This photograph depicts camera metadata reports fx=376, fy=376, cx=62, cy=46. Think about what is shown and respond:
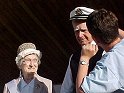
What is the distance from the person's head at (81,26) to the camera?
269cm

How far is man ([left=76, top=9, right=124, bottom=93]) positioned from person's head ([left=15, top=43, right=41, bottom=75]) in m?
1.46

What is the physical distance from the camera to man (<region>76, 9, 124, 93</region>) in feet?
6.54

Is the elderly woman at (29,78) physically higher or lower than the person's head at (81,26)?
lower

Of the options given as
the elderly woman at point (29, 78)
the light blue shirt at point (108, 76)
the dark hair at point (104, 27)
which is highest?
the dark hair at point (104, 27)

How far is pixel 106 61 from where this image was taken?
205 cm

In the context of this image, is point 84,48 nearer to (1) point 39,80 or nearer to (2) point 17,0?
(1) point 39,80

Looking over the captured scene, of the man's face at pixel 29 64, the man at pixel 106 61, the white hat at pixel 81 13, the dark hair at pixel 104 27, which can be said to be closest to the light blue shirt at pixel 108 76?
the man at pixel 106 61

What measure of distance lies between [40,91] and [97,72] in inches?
65.3

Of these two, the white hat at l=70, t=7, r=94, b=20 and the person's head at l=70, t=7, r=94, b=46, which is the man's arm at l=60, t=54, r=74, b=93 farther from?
the white hat at l=70, t=7, r=94, b=20

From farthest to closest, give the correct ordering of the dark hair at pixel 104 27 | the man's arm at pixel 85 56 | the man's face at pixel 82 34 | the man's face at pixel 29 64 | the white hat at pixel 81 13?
the man's face at pixel 29 64 → the white hat at pixel 81 13 → the man's face at pixel 82 34 → the man's arm at pixel 85 56 → the dark hair at pixel 104 27

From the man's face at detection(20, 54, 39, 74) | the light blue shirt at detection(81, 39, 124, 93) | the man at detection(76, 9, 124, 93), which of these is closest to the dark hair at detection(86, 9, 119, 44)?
the man at detection(76, 9, 124, 93)

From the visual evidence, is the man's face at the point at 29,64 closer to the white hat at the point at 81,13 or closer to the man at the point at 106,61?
the white hat at the point at 81,13

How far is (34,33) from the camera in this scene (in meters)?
5.48

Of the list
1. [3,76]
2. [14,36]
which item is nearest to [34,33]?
[14,36]
